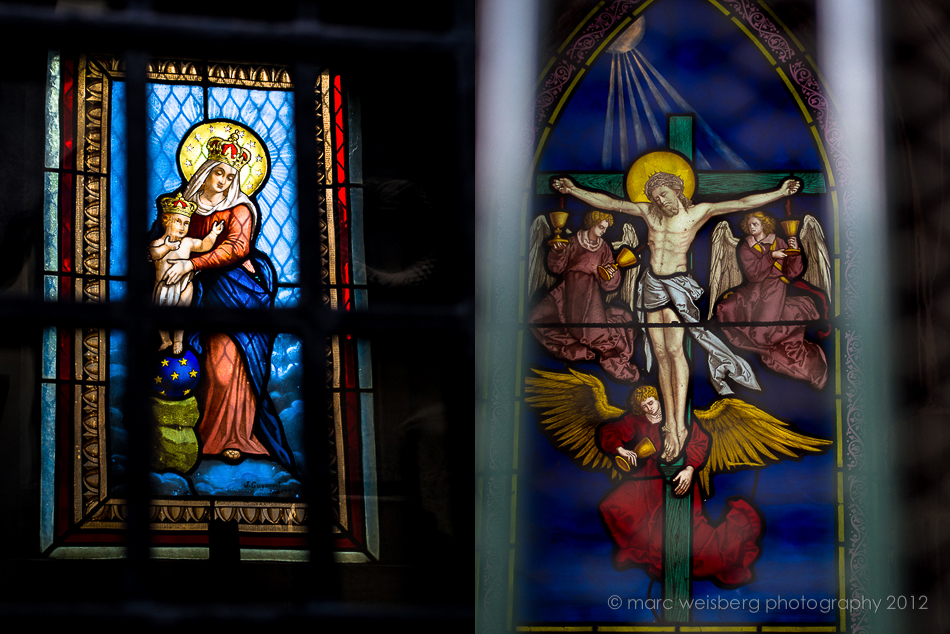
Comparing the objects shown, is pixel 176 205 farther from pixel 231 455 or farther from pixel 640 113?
pixel 640 113

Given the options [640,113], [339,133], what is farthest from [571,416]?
[339,133]

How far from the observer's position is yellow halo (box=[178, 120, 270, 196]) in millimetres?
1964

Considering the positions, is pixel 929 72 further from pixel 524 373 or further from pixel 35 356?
pixel 35 356

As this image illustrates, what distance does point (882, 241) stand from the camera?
6.56 feet

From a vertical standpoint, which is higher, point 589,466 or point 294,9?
point 294,9

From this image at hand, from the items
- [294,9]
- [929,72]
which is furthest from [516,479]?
[929,72]

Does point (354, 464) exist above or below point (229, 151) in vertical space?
below

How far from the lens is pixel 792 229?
2035 millimetres

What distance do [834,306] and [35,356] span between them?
187 centimetres

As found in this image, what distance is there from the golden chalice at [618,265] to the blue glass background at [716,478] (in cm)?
6

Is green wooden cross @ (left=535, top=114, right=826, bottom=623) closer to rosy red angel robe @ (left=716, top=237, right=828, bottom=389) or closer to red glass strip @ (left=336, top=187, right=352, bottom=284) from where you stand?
rosy red angel robe @ (left=716, top=237, right=828, bottom=389)

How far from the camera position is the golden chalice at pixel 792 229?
6.67ft

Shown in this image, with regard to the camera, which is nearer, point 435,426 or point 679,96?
point 435,426

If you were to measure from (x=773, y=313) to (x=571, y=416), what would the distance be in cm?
55
